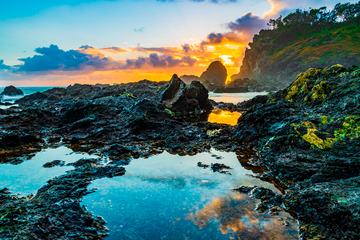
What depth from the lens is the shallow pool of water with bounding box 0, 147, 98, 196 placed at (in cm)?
645

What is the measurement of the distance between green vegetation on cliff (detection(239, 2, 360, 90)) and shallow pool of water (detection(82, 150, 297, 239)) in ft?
319

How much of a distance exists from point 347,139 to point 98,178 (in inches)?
372

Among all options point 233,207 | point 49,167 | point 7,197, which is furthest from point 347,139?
point 49,167

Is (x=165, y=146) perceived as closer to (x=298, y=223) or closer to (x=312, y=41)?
(x=298, y=223)

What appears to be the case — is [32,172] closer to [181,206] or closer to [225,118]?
[181,206]

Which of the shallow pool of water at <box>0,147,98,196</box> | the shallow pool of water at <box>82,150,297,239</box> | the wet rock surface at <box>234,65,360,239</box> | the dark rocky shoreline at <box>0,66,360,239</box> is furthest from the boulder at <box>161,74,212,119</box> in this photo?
the shallow pool of water at <box>82,150,297,239</box>

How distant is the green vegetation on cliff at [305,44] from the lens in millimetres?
93625

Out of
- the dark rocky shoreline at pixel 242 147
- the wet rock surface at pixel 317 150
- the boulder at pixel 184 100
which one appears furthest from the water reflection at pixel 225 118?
the wet rock surface at pixel 317 150

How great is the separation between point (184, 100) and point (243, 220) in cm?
2055

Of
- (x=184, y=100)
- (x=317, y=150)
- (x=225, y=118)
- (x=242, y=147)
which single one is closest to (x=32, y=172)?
(x=242, y=147)

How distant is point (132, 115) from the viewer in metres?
14.8

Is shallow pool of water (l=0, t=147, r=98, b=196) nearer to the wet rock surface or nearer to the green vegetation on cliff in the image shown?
the wet rock surface

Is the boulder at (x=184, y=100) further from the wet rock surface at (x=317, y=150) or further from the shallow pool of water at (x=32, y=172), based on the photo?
the shallow pool of water at (x=32, y=172)

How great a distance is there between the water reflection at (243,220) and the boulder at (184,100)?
16.6 meters
